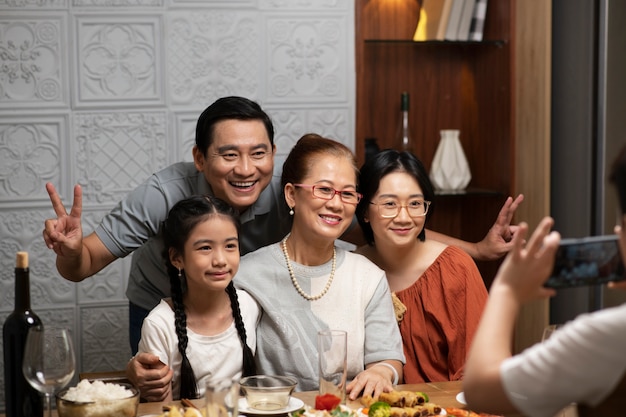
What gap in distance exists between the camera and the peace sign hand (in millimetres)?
2428

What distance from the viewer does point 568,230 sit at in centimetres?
344

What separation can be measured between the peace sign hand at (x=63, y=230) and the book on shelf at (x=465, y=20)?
1.91 meters

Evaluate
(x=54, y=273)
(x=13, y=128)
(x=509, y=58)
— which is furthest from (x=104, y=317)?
(x=509, y=58)

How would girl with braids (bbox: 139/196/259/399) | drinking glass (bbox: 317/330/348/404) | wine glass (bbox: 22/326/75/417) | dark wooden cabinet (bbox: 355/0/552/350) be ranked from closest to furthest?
wine glass (bbox: 22/326/75/417)
drinking glass (bbox: 317/330/348/404)
girl with braids (bbox: 139/196/259/399)
dark wooden cabinet (bbox: 355/0/552/350)

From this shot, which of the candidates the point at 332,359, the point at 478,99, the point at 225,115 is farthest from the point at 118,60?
the point at 332,359

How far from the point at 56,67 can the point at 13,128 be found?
296mm

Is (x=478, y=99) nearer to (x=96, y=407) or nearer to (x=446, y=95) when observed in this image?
(x=446, y=95)

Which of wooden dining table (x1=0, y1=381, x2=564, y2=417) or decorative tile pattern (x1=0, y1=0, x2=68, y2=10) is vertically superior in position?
decorative tile pattern (x1=0, y1=0, x2=68, y2=10)

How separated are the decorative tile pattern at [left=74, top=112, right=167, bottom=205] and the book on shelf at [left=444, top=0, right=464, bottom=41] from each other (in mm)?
1274

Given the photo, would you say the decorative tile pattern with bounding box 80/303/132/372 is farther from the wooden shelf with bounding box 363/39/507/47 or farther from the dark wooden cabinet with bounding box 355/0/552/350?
the wooden shelf with bounding box 363/39/507/47

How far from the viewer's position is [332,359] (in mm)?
1798

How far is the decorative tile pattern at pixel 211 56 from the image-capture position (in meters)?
3.40

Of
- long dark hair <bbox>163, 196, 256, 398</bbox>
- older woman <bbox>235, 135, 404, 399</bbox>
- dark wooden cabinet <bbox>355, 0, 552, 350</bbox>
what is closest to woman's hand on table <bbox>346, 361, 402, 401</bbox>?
older woman <bbox>235, 135, 404, 399</bbox>

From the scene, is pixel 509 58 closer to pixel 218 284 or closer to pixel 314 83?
pixel 314 83
